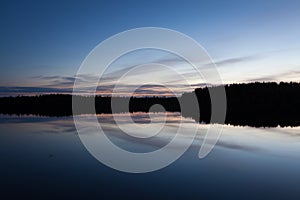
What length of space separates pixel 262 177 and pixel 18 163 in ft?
33.2

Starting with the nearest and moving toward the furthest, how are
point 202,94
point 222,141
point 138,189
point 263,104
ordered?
1. point 138,189
2. point 222,141
3. point 263,104
4. point 202,94

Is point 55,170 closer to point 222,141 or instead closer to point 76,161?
point 76,161

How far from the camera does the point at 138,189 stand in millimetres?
9867

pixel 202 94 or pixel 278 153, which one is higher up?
pixel 202 94

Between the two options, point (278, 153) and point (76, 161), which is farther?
point (278, 153)

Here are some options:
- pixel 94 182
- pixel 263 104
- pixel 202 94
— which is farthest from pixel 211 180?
pixel 202 94

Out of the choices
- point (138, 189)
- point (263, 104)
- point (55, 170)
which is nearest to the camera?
point (138, 189)

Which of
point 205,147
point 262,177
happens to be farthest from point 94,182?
point 205,147

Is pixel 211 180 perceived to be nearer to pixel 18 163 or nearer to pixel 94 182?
pixel 94 182

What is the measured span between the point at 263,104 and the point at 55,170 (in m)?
88.8

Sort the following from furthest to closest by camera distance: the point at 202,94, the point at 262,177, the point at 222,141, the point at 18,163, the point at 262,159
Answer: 1. the point at 202,94
2. the point at 222,141
3. the point at 262,159
4. the point at 18,163
5. the point at 262,177

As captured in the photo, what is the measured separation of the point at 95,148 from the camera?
700 inches

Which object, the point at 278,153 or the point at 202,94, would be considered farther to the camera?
the point at 202,94

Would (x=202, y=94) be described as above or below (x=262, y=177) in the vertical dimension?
above
